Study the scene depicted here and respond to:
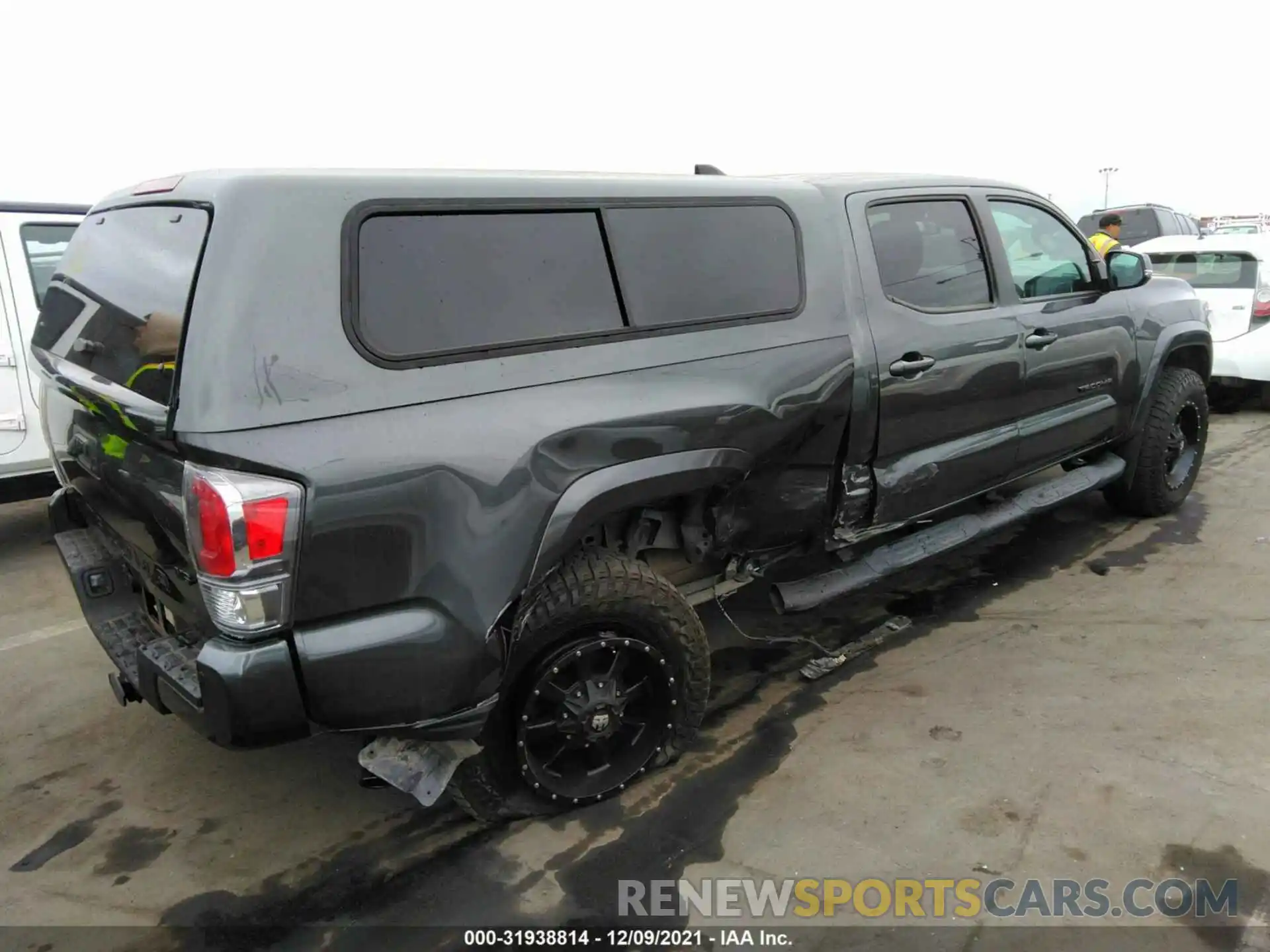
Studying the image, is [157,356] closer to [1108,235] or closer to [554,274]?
[554,274]

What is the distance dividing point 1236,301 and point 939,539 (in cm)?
599

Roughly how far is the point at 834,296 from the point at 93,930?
2917mm

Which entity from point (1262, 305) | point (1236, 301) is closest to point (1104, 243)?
point (1236, 301)

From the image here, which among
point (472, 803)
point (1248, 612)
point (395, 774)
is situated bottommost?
point (1248, 612)

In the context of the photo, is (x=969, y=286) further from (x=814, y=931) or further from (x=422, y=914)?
(x=422, y=914)

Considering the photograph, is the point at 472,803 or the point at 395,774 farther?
the point at 472,803

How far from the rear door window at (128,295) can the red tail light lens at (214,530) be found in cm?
26

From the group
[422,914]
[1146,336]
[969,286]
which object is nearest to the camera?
[422,914]

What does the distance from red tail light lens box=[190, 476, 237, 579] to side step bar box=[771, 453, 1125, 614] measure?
2.01m

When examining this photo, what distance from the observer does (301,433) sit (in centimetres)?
201

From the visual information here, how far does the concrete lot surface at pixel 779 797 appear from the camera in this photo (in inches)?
96.1

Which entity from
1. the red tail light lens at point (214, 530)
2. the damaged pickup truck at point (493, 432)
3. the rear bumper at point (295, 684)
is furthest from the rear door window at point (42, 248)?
the red tail light lens at point (214, 530)

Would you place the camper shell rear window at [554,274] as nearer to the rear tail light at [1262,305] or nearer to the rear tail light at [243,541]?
the rear tail light at [243,541]

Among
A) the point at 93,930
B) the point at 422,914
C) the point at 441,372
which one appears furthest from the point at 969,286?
the point at 93,930
